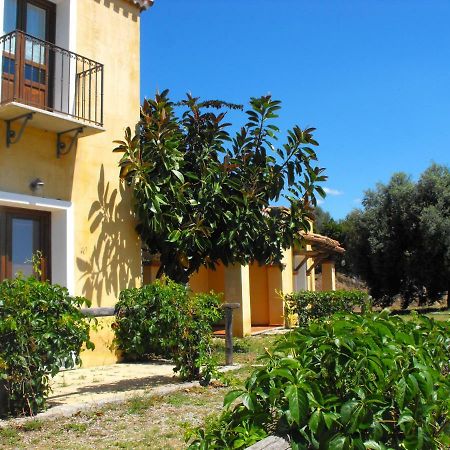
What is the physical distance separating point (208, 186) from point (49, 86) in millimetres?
3173

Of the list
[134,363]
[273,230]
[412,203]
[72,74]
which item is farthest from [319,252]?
[72,74]

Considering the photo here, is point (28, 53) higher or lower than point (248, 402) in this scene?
higher

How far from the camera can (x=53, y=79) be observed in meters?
9.70

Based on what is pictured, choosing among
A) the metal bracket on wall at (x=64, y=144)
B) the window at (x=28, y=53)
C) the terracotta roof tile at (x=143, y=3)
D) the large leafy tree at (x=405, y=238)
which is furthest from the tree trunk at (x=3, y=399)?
the large leafy tree at (x=405, y=238)

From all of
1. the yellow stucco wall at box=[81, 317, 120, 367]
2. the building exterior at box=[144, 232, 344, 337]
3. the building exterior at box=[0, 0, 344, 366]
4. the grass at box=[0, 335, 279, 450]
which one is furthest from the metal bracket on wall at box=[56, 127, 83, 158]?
the building exterior at box=[144, 232, 344, 337]

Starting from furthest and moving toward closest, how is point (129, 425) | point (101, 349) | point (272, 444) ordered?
point (101, 349)
point (129, 425)
point (272, 444)

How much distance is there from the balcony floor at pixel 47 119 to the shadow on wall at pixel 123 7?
2.64 metres

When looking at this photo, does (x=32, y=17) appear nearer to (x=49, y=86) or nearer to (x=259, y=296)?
(x=49, y=86)

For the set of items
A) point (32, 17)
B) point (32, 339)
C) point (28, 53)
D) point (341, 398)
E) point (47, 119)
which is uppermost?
point (32, 17)

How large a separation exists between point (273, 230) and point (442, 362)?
710cm

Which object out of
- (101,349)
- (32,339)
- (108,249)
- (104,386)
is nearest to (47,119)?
(108,249)

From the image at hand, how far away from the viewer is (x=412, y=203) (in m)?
23.9

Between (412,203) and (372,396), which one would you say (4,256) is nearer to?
(372,396)

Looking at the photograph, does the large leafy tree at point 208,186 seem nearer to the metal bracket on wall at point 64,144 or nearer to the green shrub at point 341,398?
the metal bracket on wall at point 64,144
